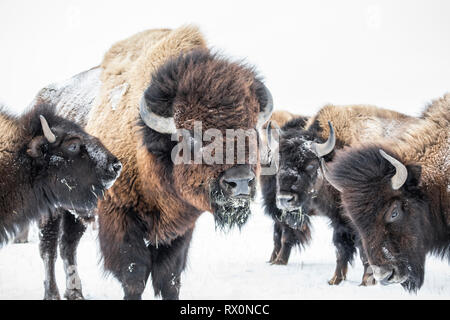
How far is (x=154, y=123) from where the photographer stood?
458cm

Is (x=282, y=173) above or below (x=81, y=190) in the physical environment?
below

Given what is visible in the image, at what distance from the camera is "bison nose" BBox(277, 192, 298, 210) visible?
26.5 ft

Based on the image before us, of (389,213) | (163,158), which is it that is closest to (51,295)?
(163,158)

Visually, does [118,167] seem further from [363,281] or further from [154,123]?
[363,281]

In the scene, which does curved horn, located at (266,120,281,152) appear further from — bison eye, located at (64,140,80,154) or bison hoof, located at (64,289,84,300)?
bison eye, located at (64,140,80,154)

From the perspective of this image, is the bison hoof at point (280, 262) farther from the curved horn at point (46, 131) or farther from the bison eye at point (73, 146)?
the curved horn at point (46, 131)

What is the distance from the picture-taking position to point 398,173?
16.7 feet

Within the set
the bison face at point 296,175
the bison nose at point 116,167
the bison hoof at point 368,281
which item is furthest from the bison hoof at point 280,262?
the bison nose at point 116,167

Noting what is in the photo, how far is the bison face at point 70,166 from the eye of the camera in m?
4.82

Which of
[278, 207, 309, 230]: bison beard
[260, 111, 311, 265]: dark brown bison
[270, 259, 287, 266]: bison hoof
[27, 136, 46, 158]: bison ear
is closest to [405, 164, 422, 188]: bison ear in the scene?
[278, 207, 309, 230]: bison beard

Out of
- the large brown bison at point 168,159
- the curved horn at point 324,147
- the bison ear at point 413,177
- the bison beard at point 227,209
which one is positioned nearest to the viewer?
the bison beard at point 227,209
